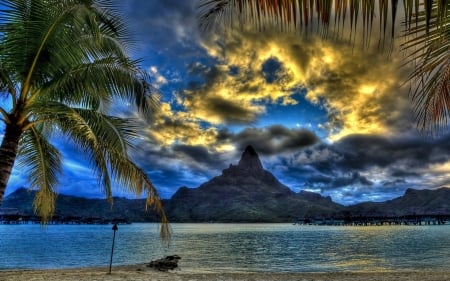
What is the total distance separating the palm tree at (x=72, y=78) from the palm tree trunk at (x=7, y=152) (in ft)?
0.07

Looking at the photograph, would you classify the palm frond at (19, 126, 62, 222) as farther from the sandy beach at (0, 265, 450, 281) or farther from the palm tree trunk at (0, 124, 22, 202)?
the sandy beach at (0, 265, 450, 281)

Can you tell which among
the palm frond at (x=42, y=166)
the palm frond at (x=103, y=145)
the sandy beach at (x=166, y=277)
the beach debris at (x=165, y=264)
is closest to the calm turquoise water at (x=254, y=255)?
the beach debris at (x=165, y=264)

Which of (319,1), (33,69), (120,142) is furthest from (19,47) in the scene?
(319,1)

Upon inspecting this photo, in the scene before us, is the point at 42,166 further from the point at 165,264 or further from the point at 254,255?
the point at 254,255

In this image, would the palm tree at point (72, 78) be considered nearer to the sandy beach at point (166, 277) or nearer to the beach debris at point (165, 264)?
the sandy beach at point (166, 277)

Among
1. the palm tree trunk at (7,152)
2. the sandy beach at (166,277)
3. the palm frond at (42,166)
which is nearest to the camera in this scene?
the palm tree trunk at (7,152)

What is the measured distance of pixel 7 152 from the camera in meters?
8.42

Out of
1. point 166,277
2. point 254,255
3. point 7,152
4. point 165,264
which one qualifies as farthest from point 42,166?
point 254,255

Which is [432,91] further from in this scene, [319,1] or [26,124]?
[26,124]

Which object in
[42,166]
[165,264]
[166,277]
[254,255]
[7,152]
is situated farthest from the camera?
[254,255]

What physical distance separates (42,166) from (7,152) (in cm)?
305

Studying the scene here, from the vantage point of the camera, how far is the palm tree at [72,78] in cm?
875

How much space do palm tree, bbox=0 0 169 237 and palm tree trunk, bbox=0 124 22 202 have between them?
0.02 meters

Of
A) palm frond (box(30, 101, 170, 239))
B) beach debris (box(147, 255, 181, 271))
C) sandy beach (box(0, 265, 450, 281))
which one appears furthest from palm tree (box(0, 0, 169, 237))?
beach debris (box(147, 255, 181, 271))
